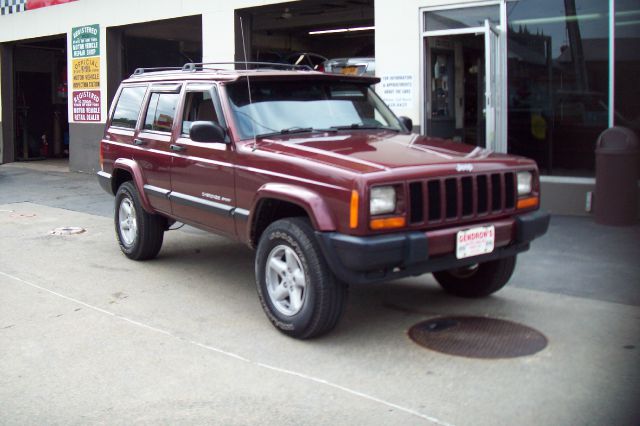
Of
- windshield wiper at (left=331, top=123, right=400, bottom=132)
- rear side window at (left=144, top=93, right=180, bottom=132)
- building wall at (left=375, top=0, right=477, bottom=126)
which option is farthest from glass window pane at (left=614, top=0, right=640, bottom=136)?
rear side window at (left=144, top=93, right=180, bottom=132)

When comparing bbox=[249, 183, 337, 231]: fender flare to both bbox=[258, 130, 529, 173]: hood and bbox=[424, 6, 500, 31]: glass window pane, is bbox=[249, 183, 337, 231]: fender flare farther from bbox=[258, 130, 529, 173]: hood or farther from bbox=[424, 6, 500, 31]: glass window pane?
bbox=[424, 6, 500, 31]: glass window pane

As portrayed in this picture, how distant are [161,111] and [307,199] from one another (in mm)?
2750

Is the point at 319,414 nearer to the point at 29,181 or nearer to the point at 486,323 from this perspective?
the point at 486,323

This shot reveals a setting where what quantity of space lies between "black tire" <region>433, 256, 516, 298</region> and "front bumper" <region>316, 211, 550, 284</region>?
0.85 m

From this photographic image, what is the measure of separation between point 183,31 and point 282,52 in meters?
4.73

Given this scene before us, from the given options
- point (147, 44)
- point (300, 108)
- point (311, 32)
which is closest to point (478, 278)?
point (300, 108)

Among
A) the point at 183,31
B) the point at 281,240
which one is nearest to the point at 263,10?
the point at 183,31

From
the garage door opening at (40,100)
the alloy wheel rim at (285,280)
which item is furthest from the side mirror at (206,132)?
the garage door opening at (40,100)

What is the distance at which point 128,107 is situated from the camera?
7488mm

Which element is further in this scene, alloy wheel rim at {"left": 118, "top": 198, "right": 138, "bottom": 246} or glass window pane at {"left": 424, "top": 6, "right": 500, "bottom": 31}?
glass window pane at {"left": 424, "top": 6, "right": 500, "bottom": 31}

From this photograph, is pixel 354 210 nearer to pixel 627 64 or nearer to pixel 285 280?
pixel 285 280

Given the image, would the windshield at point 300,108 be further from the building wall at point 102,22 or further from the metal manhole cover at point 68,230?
the building wall at point 102,22

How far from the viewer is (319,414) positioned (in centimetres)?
368

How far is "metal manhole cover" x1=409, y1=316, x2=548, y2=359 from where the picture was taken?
4570 mm
